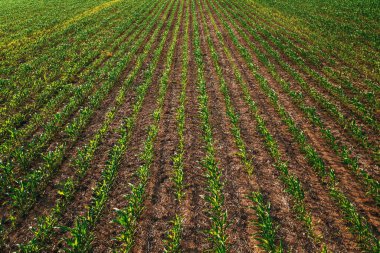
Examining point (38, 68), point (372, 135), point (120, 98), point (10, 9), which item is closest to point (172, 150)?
point (120, 98)

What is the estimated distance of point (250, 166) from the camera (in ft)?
26.6

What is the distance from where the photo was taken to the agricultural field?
5.98m

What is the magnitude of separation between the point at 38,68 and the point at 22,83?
2.72m

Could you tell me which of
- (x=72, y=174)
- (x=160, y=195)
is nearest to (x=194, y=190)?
(x=160, y=195)

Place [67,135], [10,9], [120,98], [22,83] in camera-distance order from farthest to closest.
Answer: [10,9]
[22,83]
[120,98]
[67,135]

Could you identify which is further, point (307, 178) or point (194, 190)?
point (307, 178)

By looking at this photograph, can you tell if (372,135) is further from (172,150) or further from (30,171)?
(30,171)

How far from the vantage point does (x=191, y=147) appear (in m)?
9.13

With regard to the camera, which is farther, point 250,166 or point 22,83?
point 22,83

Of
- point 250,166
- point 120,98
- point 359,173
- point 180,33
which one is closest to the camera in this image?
point 359,173

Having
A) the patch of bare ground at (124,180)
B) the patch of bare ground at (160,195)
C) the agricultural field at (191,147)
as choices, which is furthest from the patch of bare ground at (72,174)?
the patch of bare ground at (160,195)

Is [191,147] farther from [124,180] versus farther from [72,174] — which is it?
[72,174]

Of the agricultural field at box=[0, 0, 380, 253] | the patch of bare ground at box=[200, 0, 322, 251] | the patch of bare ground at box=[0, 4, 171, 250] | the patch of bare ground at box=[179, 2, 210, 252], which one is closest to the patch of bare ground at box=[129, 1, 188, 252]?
the agricultural field at box=[0, 0, 380, 253]

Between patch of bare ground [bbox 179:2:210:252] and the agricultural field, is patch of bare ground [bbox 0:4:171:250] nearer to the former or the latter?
the agricultural field
